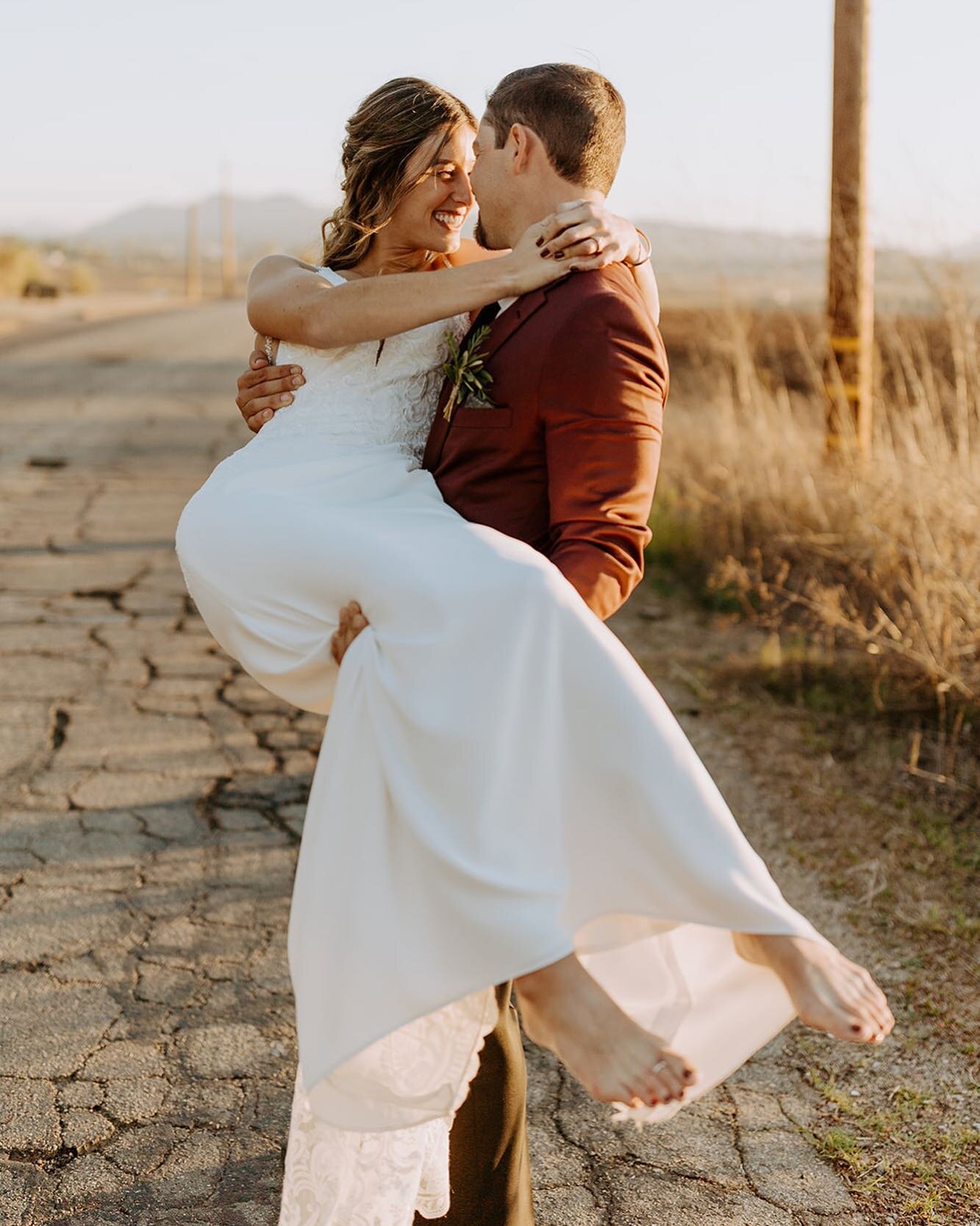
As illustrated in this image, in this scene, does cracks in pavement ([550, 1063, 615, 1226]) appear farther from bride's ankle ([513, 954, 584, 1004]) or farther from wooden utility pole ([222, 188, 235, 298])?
wooden utility pole ([222, 188, 235, 298])

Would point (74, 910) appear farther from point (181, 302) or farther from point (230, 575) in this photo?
point (181, 302)

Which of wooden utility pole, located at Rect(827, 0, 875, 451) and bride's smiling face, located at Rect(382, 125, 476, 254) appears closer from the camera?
bride's smiling face, located at Rect(382, 125, 476, 254)

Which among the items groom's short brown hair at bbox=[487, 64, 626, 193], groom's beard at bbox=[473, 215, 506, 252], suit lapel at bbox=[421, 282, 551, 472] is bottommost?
suit lapel at bbox=[421, 282, 551, 472]

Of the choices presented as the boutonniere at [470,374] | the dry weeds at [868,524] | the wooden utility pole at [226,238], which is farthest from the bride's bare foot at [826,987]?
the wooden utility pole at [226,238]

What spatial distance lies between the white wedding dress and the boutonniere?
224 millimetres

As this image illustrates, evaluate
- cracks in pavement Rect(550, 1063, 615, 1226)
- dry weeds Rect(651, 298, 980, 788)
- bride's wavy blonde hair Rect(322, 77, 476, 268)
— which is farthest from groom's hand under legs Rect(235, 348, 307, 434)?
dry weeds Rect(651, 298, 980, 788)

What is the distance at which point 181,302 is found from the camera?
118 ft

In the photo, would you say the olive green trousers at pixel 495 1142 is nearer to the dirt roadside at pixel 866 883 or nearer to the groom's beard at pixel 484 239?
the dirt roadside at pixel 866 883

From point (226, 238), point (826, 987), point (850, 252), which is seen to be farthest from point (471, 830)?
point (226, 238)

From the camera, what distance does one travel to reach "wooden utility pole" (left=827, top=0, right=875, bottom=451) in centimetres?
620

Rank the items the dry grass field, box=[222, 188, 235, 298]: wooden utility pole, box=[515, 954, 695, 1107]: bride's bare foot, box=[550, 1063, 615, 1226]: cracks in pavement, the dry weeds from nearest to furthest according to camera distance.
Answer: box=[515, 954, 695, 1107]: bride's bare foot < box=[550, 1063, 615, 1226]: cracks in pavement < the dry grass field < the dry weeds < box=[222, 188, 235, 298]: wooden utility pole

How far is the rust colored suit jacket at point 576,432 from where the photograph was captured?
5.61ft

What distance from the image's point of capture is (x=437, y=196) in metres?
2.10

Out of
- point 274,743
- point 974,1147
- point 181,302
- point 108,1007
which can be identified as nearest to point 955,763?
point 974,1147
